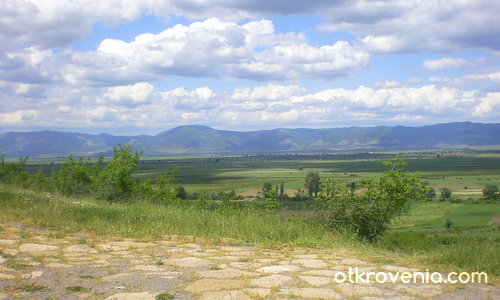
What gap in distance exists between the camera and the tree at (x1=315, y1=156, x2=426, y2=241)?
11297mm

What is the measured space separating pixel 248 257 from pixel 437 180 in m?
93.7

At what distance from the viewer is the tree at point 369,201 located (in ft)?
37.1

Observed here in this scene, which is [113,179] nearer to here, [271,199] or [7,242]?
[271,199]

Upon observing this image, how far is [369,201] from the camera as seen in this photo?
1170 centimetres

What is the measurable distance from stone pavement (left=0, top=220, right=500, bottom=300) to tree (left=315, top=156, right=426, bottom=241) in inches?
171

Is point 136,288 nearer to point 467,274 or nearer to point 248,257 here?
point 248,257

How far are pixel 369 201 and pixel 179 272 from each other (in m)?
7.62


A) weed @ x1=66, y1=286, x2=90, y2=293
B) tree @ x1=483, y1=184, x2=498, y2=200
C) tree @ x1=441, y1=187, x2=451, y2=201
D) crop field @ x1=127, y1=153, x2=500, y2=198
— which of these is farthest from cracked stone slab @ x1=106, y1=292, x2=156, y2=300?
tree @ x1=483, y1=184, x2=498, y2=200

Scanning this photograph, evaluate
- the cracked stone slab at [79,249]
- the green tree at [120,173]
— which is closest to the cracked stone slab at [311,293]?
the cracked stone slab at [79,249]

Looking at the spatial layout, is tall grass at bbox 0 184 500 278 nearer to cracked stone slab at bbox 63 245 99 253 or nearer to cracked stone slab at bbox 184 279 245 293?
cracked stone slab at bbox 63 245 99 253

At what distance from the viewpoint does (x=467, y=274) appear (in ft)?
18.0

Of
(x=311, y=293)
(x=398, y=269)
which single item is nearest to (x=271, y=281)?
(x=311, y=293)

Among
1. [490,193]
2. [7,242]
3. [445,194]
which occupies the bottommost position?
[445,194]

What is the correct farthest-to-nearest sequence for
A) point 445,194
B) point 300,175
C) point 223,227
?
point 300,175, point 445,194, point 223,227
